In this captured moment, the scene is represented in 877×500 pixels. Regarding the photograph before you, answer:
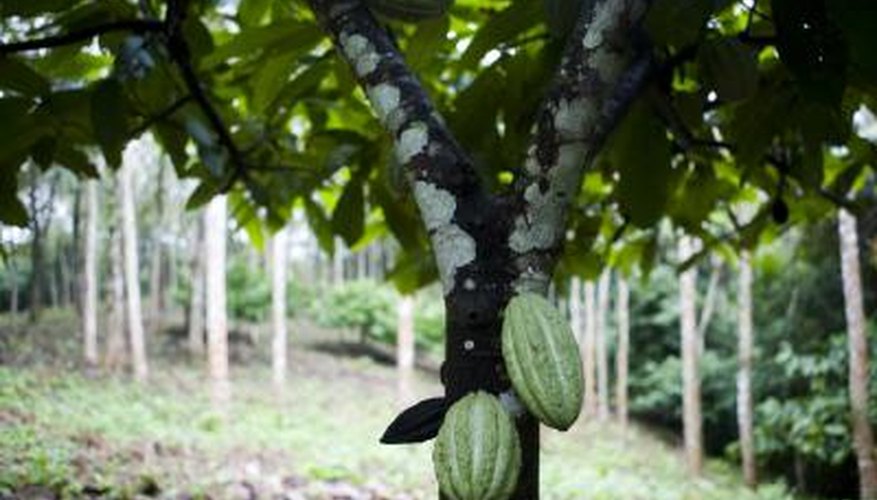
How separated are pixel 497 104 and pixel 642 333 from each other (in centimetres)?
1504

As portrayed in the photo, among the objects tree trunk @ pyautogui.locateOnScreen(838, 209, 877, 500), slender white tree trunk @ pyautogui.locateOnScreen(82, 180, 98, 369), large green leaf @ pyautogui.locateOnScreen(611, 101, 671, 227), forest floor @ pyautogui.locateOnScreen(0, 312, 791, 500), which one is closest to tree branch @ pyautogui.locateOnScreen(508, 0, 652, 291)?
large green leaf @ pyautogui.locateOnScreen(611, 101, 671, 227)

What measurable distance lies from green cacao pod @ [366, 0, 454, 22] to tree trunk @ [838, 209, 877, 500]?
6.61m

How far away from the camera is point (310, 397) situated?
13.1 meters

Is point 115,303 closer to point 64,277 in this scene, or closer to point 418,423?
point 64,277

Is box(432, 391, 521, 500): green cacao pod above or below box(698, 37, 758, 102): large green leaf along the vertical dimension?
below

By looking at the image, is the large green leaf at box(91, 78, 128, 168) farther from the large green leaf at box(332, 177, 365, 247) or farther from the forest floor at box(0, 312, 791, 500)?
the forest floor at box(0, 312, 791, 500)

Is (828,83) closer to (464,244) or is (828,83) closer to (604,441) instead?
(464,244)

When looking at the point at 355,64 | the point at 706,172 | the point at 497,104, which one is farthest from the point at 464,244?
the point at 706,172

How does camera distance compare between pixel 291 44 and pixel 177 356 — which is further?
pixel 177 356

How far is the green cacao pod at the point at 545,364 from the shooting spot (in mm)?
760

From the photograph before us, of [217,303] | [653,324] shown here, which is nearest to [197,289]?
[217,303]

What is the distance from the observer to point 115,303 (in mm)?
10961

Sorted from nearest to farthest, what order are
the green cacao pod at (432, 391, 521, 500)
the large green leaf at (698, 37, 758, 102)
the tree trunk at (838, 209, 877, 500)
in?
the green cacao pod at (432, 391, 521, 500), the large green leaf at (698, 37, 758, 102), the tree trunk at (838, 209, 877, 500)

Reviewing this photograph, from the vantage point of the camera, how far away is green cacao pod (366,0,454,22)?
106 centimetres
